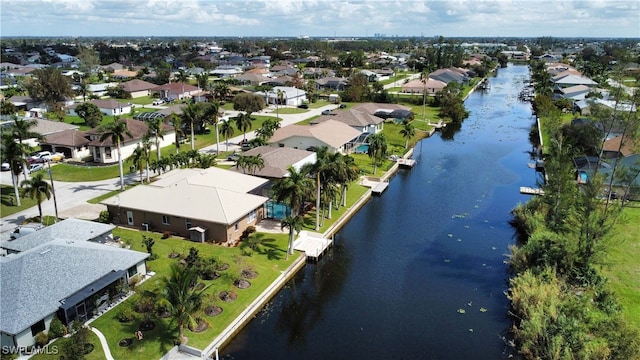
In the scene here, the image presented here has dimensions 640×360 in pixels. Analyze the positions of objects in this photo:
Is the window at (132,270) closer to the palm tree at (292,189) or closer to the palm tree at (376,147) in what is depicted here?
the palm tree at (292,189)

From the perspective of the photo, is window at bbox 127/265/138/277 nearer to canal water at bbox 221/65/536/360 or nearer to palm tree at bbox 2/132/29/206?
canal water at bbox 221/65/536/360

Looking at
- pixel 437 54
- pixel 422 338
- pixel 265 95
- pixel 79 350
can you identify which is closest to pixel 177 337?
pixel 79 350

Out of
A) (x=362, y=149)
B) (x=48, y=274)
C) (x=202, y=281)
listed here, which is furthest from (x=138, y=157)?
(x=362, y=149)

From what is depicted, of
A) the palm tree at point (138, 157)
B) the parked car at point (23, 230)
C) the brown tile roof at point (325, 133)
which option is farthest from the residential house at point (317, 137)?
the parked car at point (23, 230)

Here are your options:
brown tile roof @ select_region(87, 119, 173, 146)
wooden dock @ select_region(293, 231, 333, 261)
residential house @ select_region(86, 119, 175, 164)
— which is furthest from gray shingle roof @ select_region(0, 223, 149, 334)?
brown tile roof @ select_region(87, 119, 173, 146)

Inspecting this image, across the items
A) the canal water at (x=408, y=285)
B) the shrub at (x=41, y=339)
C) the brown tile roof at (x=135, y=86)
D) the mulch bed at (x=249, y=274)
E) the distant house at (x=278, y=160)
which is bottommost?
the canal water at (x=408, y=285)

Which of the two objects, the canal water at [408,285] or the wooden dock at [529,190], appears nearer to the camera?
the canal water at [408,285]

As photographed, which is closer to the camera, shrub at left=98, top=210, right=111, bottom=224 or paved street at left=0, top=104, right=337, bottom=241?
shrub at left=98, top=210, right=111, bottom=224
